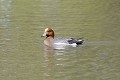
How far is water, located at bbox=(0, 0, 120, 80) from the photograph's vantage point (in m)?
14.5

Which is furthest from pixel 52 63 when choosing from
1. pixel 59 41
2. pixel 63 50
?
pixel 59 41

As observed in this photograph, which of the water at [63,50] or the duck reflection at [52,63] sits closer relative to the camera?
the duck reflection at [52,63]

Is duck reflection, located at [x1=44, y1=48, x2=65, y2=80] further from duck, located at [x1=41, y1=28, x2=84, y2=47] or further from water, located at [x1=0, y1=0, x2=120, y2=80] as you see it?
duck, located at [x1=41, y1=28, x2=84, y2=47]

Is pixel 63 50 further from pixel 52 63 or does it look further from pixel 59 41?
pixel 52 63

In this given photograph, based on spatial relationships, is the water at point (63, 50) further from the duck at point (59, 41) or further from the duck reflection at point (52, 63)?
the duck at point (59, 41)

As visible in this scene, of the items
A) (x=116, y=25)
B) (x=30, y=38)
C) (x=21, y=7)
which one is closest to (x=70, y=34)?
(x=30, y=38)

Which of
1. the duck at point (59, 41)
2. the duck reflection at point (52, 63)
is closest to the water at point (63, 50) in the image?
the duck reflection at point (52, 63)

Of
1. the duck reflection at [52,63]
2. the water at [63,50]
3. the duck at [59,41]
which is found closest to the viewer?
the duck reflection at [52,63]

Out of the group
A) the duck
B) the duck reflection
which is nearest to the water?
the duck reflection

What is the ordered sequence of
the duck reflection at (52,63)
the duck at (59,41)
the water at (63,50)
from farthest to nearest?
the duck at (59,41)
the water at (63,50)
the duck reflection at (52,63)

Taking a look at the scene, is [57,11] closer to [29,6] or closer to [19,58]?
[29,6]

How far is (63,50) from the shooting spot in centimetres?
1723

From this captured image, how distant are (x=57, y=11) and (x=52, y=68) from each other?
1258 cm

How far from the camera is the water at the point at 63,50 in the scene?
14.5m
